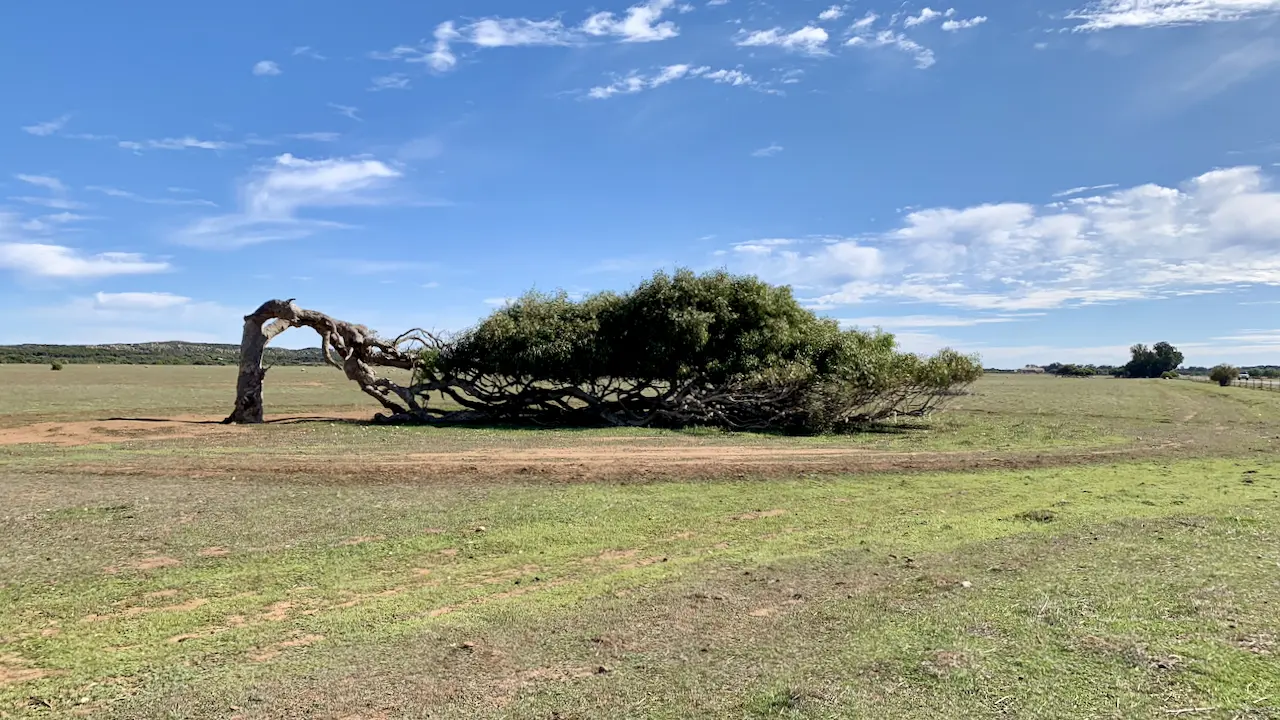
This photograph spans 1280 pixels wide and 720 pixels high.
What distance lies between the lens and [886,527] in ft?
33.6

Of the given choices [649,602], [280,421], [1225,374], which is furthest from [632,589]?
[1225,374]

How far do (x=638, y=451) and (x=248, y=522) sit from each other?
10.6 metres

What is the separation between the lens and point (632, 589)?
733 cm

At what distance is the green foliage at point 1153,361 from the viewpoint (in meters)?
149

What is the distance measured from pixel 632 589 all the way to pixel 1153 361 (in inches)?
6885

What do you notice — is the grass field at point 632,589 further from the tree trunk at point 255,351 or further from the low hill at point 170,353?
the low hill at point 170,353

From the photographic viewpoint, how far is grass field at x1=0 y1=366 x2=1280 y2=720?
4.84m

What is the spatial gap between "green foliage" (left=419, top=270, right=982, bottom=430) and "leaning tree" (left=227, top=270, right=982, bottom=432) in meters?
0.05

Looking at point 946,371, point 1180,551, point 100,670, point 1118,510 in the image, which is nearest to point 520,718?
point 100,670

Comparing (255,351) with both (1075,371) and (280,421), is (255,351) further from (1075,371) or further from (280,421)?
(1075,371)

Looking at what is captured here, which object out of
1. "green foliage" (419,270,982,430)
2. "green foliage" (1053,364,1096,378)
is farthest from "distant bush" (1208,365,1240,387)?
"green foliage" (419,270,982,430)

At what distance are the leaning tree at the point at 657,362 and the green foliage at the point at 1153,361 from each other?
484 ft

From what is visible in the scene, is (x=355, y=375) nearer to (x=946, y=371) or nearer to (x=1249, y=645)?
(x=946, y=371)

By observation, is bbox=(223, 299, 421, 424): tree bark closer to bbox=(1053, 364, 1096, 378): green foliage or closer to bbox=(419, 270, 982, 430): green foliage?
bbox=(419, 270, 982, 430): green foliage
